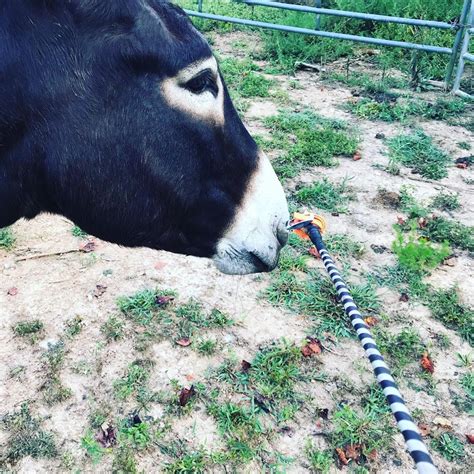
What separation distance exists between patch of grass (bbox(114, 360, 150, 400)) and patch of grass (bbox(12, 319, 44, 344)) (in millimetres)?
561

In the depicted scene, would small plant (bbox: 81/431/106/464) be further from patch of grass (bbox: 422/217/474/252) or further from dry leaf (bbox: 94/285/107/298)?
patch of grass (bbox: 422/217/474/252)

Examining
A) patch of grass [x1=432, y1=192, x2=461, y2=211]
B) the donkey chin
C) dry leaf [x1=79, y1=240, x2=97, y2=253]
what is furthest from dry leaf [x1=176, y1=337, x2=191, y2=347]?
patch of grass [x1=432, y1=192, x2=461, y2=211]

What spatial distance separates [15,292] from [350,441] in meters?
2.05

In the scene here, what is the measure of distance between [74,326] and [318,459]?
4.78 ft

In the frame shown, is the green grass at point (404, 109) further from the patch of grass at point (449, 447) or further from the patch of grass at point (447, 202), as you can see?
the patch of grass at point (449, 447)

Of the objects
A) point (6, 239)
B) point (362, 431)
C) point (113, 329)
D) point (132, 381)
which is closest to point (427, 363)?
point (362, 431)

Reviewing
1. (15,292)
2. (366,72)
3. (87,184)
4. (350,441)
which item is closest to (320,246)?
(350,441)

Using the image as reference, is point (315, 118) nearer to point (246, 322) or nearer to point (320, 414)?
point (246, 322)

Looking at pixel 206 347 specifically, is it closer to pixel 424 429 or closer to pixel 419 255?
pixel 424 429

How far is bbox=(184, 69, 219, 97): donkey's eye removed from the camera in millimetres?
1726

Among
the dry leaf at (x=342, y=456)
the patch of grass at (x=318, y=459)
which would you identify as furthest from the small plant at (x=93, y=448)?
the dry leaf at (x=342, y=456)

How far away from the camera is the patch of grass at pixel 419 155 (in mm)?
4445

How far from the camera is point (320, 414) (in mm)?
2400

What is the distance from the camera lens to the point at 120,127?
170cm
